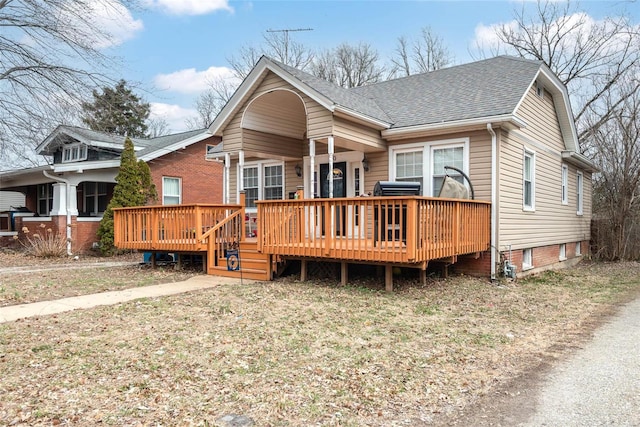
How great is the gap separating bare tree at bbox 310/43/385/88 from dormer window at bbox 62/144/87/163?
1752 cm

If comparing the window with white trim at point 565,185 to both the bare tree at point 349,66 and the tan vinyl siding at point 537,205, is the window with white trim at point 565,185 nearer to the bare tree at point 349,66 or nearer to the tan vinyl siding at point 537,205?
the tan vinyl siding at point 537,205

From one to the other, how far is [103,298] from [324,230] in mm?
4071

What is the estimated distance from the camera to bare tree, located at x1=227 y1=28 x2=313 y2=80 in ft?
102

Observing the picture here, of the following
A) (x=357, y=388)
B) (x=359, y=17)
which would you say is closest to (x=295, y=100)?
(x=357, y=388)

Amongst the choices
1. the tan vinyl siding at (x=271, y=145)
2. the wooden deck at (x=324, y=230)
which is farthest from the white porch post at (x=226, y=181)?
the wooden deck at (x=324, y=230)

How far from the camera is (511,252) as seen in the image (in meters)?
10.4

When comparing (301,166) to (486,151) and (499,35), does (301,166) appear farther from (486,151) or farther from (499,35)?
(499,35)

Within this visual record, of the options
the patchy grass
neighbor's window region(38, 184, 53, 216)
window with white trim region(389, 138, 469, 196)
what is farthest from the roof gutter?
neighbor's window region(38, 184, 53, 216)

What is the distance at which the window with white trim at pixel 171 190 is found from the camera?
18391mm

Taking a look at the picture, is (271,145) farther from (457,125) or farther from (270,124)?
(457,125)

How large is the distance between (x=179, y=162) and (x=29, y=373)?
51.5 feet

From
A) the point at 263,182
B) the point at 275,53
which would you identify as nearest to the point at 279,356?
the point at 263,182

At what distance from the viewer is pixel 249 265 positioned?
966 cm

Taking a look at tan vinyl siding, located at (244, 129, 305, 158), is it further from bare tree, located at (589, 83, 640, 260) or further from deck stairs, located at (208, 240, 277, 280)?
bare tree, located at (589, 83, 640, 260)
